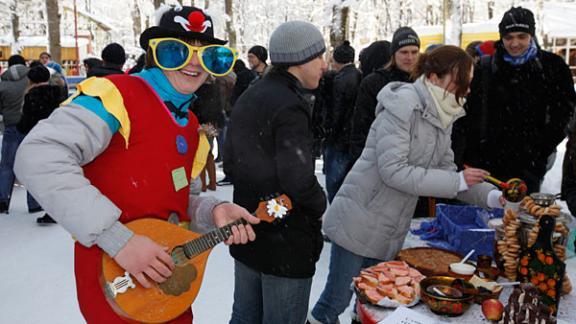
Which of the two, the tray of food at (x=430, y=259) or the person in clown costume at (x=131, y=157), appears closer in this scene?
the person in clown costume at (x=131, y=157)

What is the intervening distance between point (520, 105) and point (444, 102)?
167 centimetres

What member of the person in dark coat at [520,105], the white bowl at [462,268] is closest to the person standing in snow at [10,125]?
the person in dark coat at [520,105]

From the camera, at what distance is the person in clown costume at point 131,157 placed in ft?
4.75

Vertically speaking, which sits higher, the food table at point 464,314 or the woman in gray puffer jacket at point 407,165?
the woman in gray puffer jacket at point 407,165

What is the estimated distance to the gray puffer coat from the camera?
2.41m

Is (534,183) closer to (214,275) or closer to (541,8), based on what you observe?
(214,275)

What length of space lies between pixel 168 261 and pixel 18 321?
2.85m

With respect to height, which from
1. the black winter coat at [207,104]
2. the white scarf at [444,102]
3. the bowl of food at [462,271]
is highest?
the white scarf at [444,102]

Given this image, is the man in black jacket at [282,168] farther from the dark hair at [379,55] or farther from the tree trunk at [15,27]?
the tree trunk at [15,27]

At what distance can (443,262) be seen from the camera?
215 centimetres

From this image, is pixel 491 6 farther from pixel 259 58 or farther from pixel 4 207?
pixel 4 207

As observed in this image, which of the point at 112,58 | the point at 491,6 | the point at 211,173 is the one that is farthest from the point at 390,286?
the point at 491,6

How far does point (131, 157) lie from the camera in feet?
5.50

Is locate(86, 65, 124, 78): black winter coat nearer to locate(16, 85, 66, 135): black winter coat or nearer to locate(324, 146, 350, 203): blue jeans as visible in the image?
locate(16, 85, 66, 135): black winter coat
